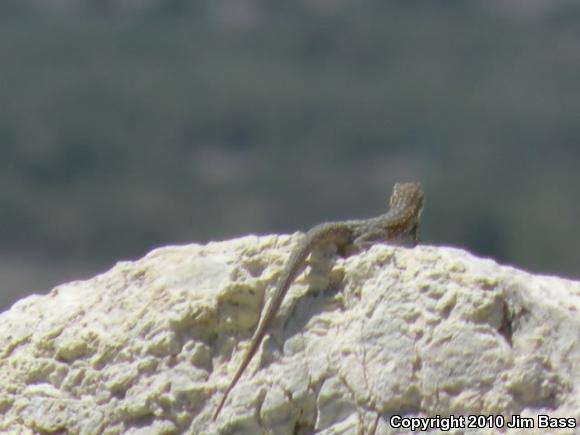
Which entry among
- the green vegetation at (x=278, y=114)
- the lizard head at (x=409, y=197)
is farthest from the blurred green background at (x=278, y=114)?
the lizard head at (x=409, y=197)

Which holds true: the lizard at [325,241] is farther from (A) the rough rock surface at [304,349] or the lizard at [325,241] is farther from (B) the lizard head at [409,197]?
(B) the lizard head at [409,197]

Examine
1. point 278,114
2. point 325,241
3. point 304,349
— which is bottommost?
point 304,349

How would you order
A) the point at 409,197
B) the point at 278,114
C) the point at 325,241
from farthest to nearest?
the point at 278,114 → the point at 409,197 → the point at 325,241

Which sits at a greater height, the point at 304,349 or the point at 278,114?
the point at 278,114

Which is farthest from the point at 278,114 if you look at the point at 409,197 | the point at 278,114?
the point at 409,197

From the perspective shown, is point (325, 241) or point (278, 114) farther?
point (278, 114)

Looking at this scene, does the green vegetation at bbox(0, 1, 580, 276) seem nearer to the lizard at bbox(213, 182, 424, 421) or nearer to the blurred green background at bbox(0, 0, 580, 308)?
the blurred green background at bbox(0, 0, 580, 308)

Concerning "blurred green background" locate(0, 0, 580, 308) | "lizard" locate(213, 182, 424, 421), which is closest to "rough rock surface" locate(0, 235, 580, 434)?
"lizard" locate(213, 182, 424, 421)

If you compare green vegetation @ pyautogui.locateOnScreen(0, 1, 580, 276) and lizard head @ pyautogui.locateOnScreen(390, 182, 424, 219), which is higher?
green vegetation @ pyautogui.locateOnScreen(0, 1, 580, 276)

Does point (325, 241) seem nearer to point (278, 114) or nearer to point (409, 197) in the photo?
point (409, 197)
